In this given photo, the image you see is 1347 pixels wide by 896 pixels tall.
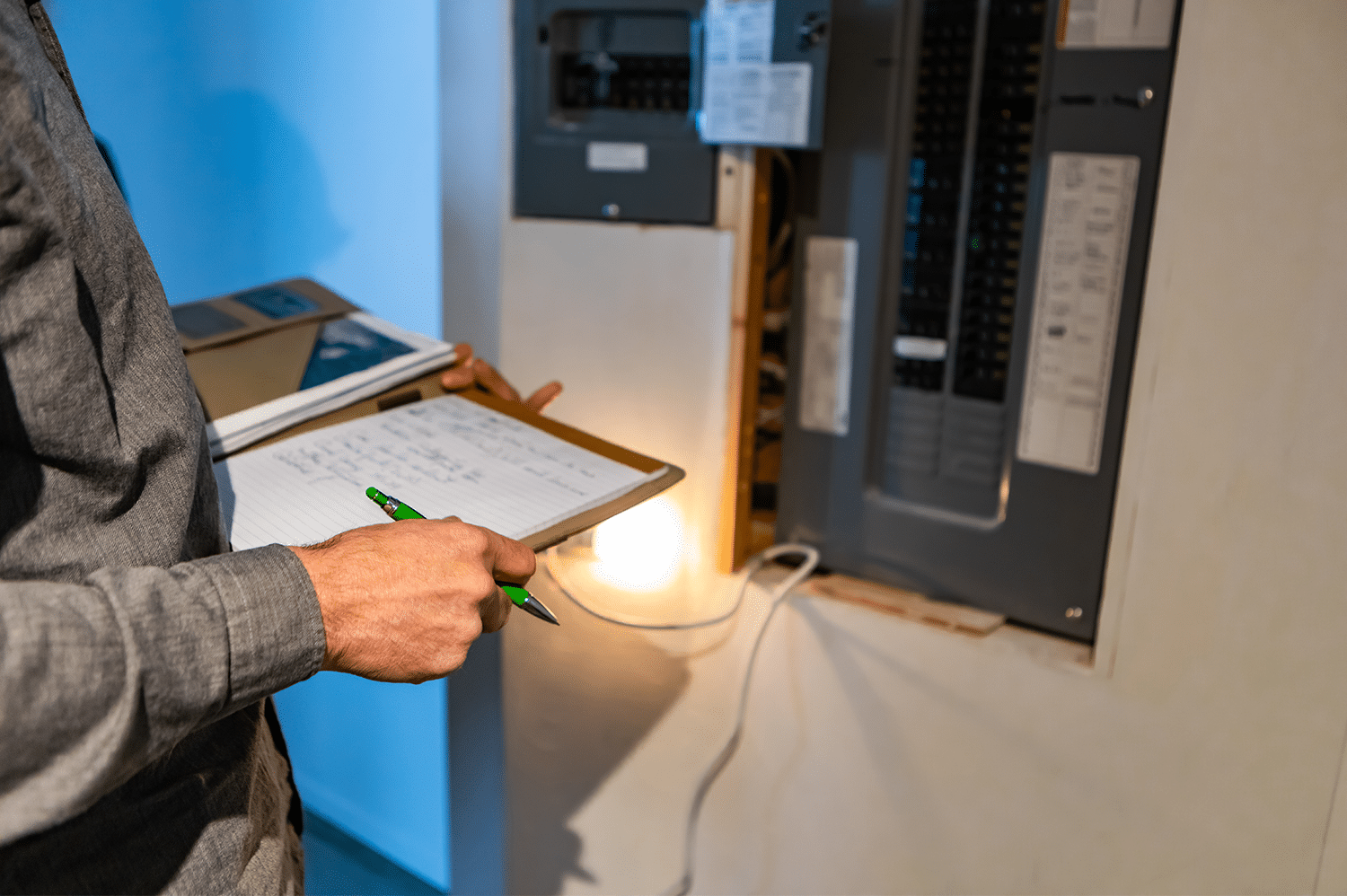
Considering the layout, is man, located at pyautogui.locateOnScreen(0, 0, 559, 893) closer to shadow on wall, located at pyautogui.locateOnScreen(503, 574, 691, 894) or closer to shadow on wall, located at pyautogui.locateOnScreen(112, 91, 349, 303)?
Result: shadow on wall, located at pyautogui.locateOnScreen(503, 574, 691, 894)

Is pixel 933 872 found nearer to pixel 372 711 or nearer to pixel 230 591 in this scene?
pixel 230 591

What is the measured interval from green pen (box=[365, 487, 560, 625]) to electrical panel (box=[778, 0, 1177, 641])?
0.48m

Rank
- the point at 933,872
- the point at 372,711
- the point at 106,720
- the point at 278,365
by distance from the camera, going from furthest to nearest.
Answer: the point at 372,711 < the point at 933,872 < the point at 278,365 < the point at 106,720

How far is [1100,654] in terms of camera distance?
35.2 inches

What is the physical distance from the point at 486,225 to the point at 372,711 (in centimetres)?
117

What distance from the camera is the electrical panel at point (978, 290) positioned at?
0.84m

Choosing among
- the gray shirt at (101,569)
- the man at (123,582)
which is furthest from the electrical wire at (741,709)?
the gray shirt at (101,569)

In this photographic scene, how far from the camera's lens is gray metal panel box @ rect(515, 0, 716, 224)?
1028 millimetres

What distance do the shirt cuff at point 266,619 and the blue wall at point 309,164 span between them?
1.19 m

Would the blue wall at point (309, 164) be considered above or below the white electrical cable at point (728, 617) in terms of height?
above

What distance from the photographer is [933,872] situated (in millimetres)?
1027

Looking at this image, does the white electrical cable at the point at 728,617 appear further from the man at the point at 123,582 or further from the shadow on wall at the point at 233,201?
the shadow on wall at the point at 233,201

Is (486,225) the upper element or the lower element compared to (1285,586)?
upper

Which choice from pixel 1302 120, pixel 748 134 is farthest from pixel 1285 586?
pixel 748 134
